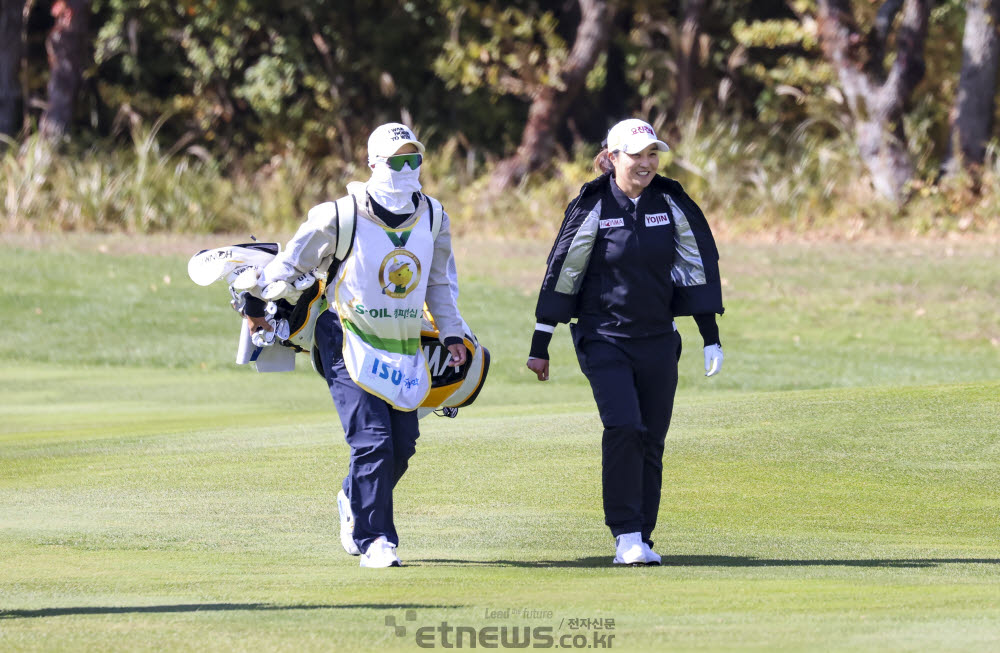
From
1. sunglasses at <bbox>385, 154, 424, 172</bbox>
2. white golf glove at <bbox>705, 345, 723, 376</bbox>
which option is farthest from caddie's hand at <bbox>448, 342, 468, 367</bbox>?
white golf glove at <bbox>705, 345, 723, 376</bbox>

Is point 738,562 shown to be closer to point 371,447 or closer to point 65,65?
point 371,447

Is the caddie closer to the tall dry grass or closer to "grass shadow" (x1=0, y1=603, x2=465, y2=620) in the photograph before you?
"grass shadow" (x1=0, y1=603, x2=465, y2=620)

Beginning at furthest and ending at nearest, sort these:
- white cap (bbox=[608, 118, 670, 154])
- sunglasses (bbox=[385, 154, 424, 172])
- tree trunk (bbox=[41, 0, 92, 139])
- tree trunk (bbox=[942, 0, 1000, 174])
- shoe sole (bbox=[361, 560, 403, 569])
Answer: tree trunk (bbox=[41, 0, 92, 139]) → tree trunk (bbox=[942, 0, 1000, 174]) → white cap (bbox=[608, 118, 670, 154]) → sunglasses (bbox=[385, 154, 424, 172]) → shoe sole (bbox=[361, 560, 403, 569])

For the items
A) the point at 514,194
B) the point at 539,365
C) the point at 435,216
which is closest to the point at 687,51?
the point at 514,194

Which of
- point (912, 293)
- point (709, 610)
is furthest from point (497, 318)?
point (709, 610)

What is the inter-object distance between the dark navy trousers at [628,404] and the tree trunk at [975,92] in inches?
825

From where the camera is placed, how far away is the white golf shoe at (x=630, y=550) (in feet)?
23.0

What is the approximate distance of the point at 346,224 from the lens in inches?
273

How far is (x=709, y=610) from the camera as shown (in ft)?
18.8

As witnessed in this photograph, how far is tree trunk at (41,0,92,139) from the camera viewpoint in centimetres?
Result: 3009

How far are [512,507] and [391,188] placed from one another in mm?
2353

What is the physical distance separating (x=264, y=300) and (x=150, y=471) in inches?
126

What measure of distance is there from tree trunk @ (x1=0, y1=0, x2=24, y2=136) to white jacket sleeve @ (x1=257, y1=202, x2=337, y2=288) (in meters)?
24.7

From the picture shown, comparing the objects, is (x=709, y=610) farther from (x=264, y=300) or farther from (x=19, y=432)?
(x=19, y=432)
